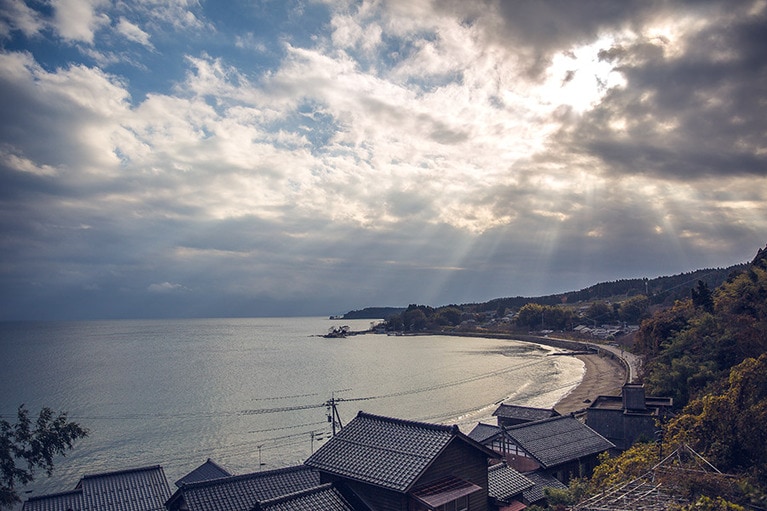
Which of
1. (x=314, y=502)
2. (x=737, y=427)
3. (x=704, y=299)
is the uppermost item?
(x=704, y=299)

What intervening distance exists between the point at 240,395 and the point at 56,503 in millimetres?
47789

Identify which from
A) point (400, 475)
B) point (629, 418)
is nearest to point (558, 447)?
point (629, 418)

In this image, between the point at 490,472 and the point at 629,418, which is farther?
the point at 629,418

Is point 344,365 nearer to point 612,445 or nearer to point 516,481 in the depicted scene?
point 612,445

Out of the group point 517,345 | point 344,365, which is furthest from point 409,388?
point 517,345

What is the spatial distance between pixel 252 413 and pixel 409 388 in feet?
81.7

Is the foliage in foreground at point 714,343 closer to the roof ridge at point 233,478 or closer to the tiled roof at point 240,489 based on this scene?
the tiled roof at point 240,489

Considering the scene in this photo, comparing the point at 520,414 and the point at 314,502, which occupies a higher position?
the point at 314,502

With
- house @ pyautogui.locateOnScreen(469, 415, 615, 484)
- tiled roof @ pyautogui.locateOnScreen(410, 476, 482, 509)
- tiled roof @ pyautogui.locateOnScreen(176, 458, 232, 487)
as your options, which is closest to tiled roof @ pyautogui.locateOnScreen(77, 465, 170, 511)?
tiled roof @ pyautogui.locateOnScreen(176, 458, 232, 487)

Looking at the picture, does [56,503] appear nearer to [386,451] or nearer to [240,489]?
[240,489]

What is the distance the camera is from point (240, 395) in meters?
68.9

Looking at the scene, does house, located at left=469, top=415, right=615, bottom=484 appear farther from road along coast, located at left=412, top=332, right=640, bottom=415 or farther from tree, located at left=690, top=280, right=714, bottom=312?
tree, located at left=690, top=280, right=714, bottom=312

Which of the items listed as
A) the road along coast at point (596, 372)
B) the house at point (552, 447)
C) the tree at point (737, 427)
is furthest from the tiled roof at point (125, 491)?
the road along coast at point (596, 372)

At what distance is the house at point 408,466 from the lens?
49.4 feet
